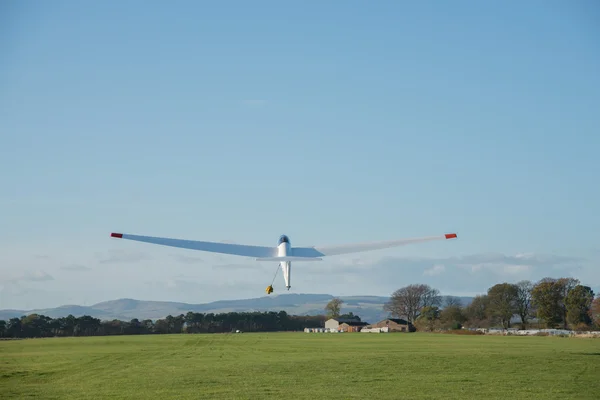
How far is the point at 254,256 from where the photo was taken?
1668 inches

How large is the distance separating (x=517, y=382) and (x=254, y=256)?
16156 mm

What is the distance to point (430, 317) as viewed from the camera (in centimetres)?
17050

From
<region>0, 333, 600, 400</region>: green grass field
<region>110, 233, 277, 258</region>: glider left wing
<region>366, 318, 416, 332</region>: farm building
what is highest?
<region>110, 233, 277, 258</region>: glider left wing

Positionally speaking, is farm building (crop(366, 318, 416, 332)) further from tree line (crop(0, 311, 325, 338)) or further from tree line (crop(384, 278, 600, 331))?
tree line (crop(0, 311, 325, 338))

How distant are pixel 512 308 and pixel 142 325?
82047 millimetres

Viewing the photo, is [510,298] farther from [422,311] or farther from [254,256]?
[254,256]

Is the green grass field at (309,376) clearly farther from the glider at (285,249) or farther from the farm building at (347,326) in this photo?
the farm building at (347,326)

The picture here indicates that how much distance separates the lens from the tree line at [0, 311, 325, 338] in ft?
492

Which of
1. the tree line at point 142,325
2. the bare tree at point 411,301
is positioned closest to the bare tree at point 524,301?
the bare tree at point 411,301

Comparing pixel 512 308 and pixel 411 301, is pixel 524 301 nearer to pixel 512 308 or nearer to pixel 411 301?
pixel 512 308

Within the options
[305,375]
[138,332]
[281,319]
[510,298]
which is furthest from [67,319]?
[305,375]

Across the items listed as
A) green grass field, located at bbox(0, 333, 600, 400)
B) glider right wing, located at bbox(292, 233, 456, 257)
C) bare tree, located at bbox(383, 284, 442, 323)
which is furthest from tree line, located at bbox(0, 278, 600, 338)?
glider right wing, located at bbox(292, 233, 456, 257)

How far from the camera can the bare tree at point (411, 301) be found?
190 metres

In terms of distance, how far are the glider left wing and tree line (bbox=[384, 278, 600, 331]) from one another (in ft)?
324
